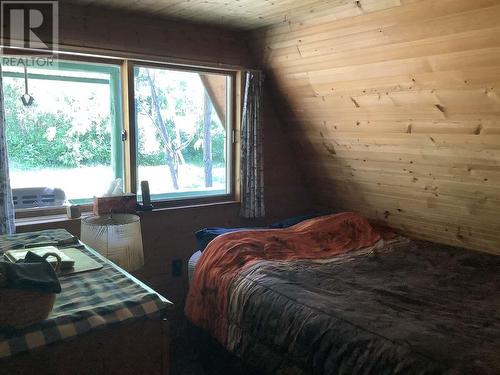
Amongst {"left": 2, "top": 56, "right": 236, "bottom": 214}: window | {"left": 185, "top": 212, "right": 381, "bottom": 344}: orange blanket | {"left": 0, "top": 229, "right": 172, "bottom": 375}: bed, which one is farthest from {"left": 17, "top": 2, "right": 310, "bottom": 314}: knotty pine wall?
{"left": 0, "top": 229, "right": 172, "bottom": 375}: bed

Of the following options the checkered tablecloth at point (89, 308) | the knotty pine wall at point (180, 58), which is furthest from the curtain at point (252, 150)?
the checkered tablecloth at point (89, 308)

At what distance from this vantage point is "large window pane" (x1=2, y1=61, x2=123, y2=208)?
265cm

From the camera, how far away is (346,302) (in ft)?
6.88

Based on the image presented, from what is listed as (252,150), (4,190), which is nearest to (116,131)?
(4,190)

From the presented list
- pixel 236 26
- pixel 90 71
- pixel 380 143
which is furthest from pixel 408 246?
pixel 90 71

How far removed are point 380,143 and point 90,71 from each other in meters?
2.03

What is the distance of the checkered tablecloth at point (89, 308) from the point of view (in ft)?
3.62

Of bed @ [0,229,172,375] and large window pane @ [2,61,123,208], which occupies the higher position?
large window pane @ [2,61,123,208]

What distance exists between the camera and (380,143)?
3088 millimetres

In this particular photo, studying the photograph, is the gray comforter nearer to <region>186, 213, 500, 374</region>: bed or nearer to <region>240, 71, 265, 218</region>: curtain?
<region>186, 213, 500, 374</region>: bed

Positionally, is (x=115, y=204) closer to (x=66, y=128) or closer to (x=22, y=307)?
(x=66, y=128)

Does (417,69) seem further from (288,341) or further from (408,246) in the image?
(288,341)

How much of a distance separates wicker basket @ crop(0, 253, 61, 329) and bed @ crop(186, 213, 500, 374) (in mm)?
1168

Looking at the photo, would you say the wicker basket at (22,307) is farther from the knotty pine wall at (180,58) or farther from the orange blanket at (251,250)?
the knotty pine wall at (180,58)
